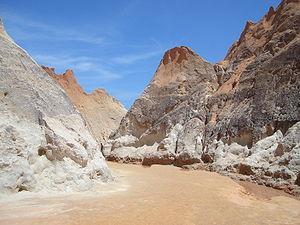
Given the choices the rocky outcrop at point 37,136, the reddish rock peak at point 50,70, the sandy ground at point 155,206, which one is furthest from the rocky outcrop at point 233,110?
the reddish rock peak at point 50,70

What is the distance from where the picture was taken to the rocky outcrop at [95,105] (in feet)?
146

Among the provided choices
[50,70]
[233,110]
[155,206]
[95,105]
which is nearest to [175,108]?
[233,110]

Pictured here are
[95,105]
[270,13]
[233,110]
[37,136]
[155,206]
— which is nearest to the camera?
[155,206]

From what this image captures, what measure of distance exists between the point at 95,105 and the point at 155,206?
127ft

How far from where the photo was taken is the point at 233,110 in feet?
65.3

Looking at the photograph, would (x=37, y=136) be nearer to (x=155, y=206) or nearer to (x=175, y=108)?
(x=155, y=206)

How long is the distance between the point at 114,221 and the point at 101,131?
1411 inches

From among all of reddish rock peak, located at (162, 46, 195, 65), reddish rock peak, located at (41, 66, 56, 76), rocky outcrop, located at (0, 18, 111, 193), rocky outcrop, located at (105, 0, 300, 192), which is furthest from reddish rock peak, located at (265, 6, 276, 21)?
reddish rock peak, located at (41, 66, 56, 76)

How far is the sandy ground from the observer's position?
798cm

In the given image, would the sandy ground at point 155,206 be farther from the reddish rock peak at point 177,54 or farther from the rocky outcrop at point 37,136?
the reddish rock peak at point 177,54

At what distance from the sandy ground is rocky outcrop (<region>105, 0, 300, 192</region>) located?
2147mm

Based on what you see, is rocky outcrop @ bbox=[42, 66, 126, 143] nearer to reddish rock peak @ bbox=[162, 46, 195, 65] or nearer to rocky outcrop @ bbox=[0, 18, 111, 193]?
reddish rock peak @ bbox=[162, 46, 195, 65]

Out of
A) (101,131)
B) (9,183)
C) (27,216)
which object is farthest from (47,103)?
(101,131)

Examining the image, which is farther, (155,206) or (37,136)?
(37,136)
